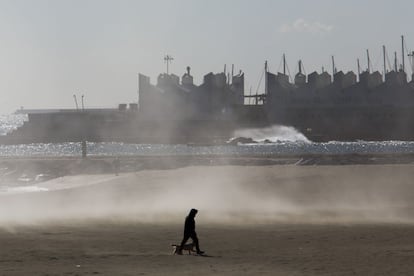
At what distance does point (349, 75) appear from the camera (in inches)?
7082

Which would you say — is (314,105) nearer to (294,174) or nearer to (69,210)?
(294,174)

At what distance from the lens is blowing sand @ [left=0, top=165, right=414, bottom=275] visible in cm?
1645

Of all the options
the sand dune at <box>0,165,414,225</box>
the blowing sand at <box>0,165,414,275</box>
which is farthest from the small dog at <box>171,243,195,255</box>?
the sand dune at <box>0,165,414,225</box>

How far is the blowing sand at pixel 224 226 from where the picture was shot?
1645 centimetres

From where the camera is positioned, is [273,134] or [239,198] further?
[273,134]

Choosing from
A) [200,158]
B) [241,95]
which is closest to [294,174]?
[200,158]

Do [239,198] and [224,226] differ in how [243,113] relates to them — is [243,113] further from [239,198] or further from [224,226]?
[224,226]

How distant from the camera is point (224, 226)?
2439cm

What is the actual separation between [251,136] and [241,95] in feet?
85.3

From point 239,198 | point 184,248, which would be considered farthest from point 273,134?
point 184,248

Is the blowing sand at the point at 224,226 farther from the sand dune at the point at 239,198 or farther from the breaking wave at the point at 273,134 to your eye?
the breaking wave at the point at 273,134

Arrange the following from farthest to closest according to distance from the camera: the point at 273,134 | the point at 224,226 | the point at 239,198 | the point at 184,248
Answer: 1. the point at 273,134
2. the point at 239,198
3. the point at 224,226
4. the point at 184,248

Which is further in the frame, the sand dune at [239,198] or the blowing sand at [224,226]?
the sand dune at [239,198]

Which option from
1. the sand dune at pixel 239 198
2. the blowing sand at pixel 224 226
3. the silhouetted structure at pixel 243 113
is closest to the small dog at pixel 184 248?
the blowing sand at pixel 224 226
